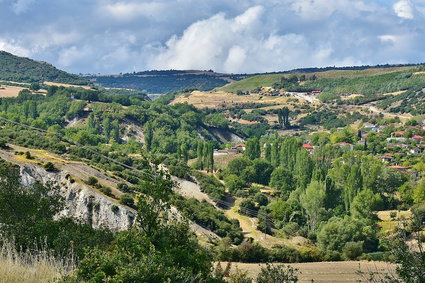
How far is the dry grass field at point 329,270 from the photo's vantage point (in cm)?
4322

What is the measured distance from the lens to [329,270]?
48.3m

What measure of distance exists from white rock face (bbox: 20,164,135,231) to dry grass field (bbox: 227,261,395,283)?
1955cm

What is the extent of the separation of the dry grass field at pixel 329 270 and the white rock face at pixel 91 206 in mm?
19554

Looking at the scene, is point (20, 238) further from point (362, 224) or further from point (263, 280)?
point (362, 224)

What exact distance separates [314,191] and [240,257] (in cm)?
3583

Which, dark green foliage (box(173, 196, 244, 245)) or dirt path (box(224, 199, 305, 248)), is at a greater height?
dark green foliage (box(173, 196, 244, 245))

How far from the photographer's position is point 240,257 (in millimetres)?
51562

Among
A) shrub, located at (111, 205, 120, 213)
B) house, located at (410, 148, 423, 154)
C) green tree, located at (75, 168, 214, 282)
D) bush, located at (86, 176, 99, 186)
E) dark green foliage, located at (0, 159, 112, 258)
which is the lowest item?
house, located at (410, 148, 423, 154)

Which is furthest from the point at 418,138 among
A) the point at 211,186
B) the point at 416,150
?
the point at 211,186

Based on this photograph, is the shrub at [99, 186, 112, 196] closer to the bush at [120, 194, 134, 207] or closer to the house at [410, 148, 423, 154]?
the bush at [120, 194, 134, 207]

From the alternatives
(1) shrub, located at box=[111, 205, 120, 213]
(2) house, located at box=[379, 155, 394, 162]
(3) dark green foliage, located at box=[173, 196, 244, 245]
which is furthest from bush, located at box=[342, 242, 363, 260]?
(2) house, located at box=[379, 155, 394, 162]

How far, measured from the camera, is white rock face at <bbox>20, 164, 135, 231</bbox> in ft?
209

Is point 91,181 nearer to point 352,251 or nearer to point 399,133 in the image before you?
point 352,251

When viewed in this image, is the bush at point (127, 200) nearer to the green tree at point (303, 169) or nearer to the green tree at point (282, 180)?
the green tree at point (303, 169)
